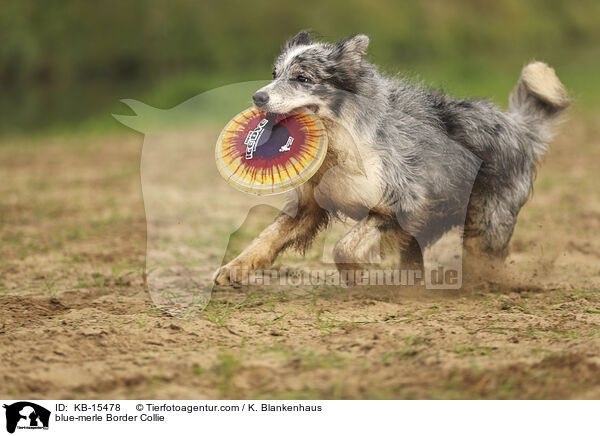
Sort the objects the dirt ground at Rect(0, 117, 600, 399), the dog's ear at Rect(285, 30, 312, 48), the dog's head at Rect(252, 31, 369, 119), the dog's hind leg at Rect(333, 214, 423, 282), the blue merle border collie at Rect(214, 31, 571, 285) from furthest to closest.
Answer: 1. the dog's ear at Rect(285, 30, 312, 48)
2. the dog's hind leg at Rect(333, 214, 423, 282)
3. the blue merle border collie at Rect(214, 31, 571, 285)
4. the dog's head at Rect(252, 31, 369, 119)
5. the dirt ground at Rect(0, 117, 600, 399)

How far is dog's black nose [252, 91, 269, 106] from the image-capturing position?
3.64m

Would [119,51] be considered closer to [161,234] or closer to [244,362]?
[161,234]

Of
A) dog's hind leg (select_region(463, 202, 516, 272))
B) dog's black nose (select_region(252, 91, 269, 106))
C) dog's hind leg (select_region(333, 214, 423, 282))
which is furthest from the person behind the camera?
dog's hind leg (select_region(463, 202, 516, 272))

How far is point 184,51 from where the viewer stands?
83.5 ft

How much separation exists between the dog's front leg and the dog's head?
620mm

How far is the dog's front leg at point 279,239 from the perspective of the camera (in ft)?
13.6

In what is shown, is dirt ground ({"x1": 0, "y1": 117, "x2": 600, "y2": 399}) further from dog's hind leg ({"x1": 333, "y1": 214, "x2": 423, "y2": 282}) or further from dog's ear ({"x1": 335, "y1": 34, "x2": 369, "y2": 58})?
dog's ear ({"x1": 335, "y1": 34, "x2": 369, "y2": 58})

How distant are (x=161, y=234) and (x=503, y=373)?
4.06 meters

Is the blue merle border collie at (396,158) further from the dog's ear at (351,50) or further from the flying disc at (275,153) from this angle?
the flying disc at (275,153)

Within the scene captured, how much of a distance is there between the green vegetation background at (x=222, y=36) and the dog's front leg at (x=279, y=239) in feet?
58.5
